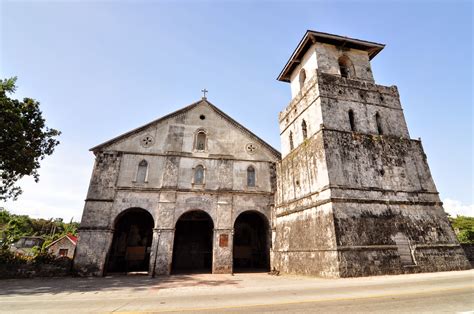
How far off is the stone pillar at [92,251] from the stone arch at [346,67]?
63.7 ft

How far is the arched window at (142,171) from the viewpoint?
1727 cm

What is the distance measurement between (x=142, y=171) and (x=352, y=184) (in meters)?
13.9

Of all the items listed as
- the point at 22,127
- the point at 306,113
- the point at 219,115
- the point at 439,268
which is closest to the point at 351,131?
the point at 306,113

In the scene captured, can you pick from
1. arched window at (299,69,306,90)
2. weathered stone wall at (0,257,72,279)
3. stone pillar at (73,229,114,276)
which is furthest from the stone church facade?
weathered stone wall at (0,257,72,279)

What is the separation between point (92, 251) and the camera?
1505 cm

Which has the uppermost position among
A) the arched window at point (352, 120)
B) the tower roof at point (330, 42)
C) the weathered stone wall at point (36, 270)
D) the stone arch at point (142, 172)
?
the tower roof at point (330, 42)

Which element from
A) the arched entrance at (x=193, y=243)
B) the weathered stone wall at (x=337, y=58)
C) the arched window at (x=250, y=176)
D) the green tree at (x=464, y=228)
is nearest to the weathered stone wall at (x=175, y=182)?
the arched window at (x=250, y=176)

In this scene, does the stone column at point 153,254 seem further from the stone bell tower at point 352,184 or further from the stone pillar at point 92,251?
the stone bell tower at point 352,184

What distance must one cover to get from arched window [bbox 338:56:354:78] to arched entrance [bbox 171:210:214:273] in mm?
15376

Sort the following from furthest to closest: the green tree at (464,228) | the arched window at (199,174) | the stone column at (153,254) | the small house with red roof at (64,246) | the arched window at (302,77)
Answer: the small house with red roof at (64,246), the green tree at (464,228), the arched window at (302,77), the arched window at (199,174), the stone column at (153,254)

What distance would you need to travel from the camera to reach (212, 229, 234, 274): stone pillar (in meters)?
15.9

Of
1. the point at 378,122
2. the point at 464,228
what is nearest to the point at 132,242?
the point at 378,122

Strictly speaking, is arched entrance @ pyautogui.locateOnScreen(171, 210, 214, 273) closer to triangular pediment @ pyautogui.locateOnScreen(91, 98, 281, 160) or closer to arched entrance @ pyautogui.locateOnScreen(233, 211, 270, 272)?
arched entrance @ pyautogui.locateOnScreen(233, 211, 270, 272)

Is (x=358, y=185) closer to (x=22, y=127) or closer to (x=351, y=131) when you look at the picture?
(x=351, y=131)
